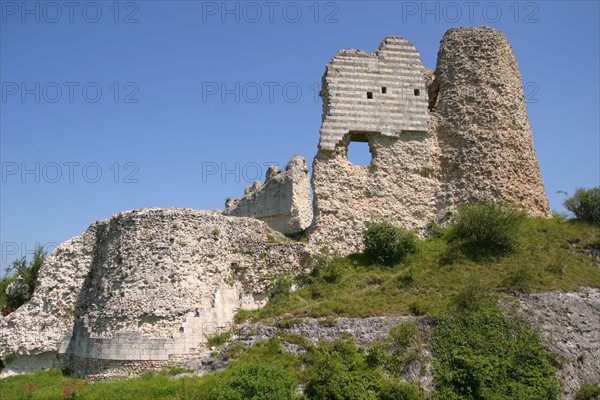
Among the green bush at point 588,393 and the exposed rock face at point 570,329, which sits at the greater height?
the exposed rock face at point 570,329

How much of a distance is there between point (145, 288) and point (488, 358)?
29.5ft

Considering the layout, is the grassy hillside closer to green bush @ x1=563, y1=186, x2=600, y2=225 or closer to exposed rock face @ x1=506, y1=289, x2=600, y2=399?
exposed rock face @ x1=506, y1=289, x2=600, y2=399

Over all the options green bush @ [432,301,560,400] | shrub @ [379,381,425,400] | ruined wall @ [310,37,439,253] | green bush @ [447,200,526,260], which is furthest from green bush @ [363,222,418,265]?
shrub @ [379,381,425,400]

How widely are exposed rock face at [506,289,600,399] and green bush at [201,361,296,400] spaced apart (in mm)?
6259

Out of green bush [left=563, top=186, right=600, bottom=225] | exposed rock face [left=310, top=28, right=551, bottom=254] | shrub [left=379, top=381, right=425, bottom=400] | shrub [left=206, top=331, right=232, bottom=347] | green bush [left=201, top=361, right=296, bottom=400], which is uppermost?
exposed rock face [left=310, top=28, right=551, bottom=254]

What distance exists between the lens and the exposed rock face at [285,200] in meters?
26.2

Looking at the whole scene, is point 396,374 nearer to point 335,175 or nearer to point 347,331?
point 347,331

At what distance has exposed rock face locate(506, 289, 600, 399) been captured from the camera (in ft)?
46.8

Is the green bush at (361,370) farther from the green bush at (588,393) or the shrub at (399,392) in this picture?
the green bush at (588,393)

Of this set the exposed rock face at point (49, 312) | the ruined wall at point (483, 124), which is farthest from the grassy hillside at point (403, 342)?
the ruined wall at point (483, 124)

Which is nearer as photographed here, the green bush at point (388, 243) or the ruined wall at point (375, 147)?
the green bush at point (388, 243)

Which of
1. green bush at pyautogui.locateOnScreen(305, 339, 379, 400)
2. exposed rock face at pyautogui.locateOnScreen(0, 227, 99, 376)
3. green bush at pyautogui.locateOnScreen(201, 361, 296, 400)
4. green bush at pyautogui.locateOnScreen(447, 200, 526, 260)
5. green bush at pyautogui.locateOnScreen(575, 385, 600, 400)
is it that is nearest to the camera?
green bush at pyautogui.locateOnScreen(201, 361, 296, 400)

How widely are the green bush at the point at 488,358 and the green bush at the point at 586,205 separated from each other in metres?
6.99

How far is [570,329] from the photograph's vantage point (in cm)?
1514
